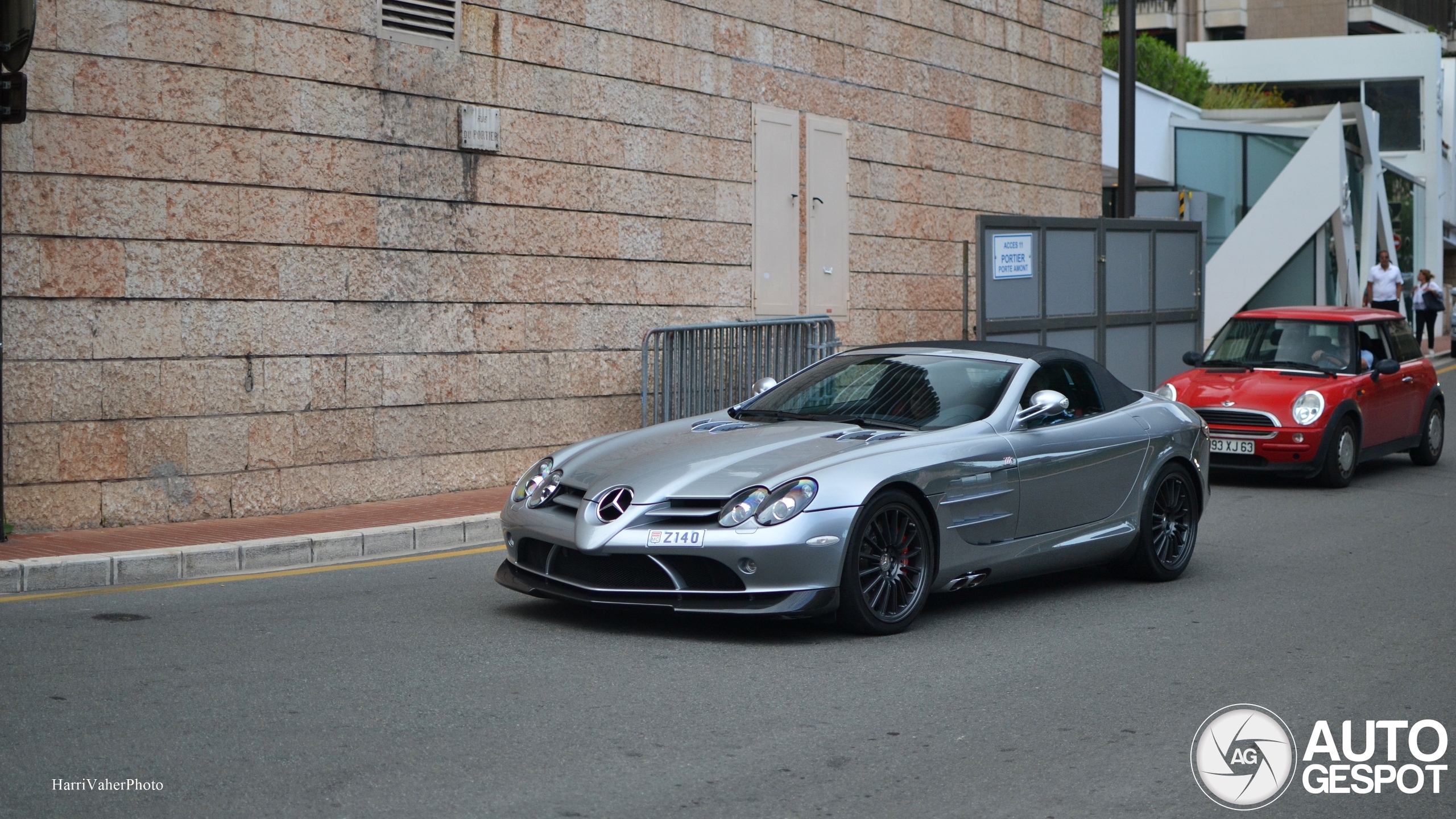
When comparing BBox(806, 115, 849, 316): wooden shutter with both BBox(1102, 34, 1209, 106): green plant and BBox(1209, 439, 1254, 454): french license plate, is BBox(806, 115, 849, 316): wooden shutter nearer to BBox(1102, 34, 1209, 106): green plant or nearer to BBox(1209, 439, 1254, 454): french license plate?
BBox(1209, 439, 1254, 454): french license plate

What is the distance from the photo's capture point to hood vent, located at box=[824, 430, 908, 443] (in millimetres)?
6926

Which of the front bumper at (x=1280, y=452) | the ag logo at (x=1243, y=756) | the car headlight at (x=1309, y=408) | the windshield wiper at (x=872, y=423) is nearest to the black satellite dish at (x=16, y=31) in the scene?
the windshield wiper at (x=872, y=423)

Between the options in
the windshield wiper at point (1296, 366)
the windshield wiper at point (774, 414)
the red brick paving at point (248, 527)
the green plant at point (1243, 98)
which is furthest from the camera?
the green plant at point (1243, 98)

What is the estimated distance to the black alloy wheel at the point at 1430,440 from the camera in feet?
46.1

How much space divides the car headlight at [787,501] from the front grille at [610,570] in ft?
1.62

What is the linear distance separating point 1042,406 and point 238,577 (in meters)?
4.49

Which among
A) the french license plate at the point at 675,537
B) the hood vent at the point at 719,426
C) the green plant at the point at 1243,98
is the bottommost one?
the french license plate at the point at 675,537

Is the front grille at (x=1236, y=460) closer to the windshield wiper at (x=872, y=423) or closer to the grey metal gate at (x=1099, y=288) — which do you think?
the grey metal gate at (x=1099, y=288)

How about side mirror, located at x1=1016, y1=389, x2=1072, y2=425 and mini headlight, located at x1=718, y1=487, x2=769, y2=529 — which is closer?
mini headlight, located at x1=718, y1=487, x2=769, y2=529

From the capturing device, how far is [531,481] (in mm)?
7090

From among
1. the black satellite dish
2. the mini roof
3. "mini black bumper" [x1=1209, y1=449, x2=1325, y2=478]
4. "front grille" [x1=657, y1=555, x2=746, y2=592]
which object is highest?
the black satellite dish

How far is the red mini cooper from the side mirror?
4.77 meters

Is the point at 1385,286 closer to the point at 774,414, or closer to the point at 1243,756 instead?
the point at 774,414

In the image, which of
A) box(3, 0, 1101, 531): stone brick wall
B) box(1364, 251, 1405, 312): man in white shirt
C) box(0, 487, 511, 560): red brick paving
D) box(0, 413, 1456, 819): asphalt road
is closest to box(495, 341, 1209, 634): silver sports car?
box(0, 413, 1456, 819): asphalt road
